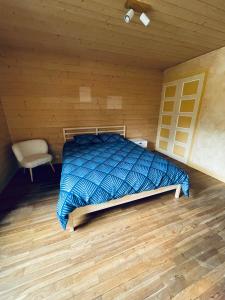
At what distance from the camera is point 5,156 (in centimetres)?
255

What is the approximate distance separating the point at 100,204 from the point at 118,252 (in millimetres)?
492

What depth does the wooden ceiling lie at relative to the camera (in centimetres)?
A: 155

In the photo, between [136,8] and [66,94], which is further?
[66,94]

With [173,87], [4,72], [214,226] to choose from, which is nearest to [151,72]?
[173,87]

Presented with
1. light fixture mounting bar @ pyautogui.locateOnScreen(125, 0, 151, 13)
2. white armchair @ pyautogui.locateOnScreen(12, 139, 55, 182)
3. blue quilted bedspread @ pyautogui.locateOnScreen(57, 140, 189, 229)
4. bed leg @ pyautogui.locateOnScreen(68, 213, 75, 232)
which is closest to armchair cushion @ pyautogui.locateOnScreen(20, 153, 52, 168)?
white armchair @ pyautogui.locateOnScreen(12, 139, 55, 182)

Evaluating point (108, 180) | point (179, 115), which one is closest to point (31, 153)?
point (108, 180)

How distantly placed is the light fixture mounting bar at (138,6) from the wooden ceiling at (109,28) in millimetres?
52

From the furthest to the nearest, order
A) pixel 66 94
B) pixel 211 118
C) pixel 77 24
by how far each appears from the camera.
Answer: pixel 66 94
pixel 211 118
pixel 77 24

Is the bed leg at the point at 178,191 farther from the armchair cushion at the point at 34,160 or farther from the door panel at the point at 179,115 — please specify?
the armchair cushion at the point at 34,160

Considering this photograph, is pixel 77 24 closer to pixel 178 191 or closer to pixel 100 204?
pixel 100 204

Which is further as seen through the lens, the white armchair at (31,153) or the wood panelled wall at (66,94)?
the wood panelled wall at (66,94)

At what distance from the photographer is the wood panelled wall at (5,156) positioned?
7.84ft

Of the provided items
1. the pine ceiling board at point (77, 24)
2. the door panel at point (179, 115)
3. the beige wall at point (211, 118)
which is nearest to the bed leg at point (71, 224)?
the pine ceiling board at point (77, 24)

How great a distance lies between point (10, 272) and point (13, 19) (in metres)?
2.76
